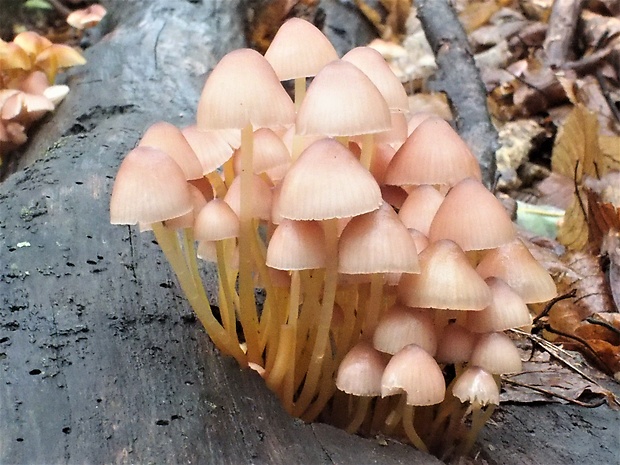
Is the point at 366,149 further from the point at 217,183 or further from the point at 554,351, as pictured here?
the point at 554,351

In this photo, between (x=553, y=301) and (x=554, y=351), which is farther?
(x=554, y=351)

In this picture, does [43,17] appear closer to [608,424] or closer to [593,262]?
[593,262]

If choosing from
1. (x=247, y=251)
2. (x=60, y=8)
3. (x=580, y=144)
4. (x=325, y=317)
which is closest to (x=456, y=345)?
(x=325, y=317)

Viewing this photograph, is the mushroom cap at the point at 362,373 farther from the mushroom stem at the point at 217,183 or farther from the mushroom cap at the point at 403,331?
the mushroom stem at the point at 217,183

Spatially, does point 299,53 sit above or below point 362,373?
above

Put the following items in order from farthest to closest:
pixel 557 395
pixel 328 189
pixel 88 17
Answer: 1. pixel 88 17
2. pixel 557 395
3. pixel 328 189

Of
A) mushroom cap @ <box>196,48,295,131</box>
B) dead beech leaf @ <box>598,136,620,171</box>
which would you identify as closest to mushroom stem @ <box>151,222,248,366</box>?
mushroom cap @ <box>196,48,295,131</box>

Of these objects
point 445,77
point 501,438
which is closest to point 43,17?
point 445,77
